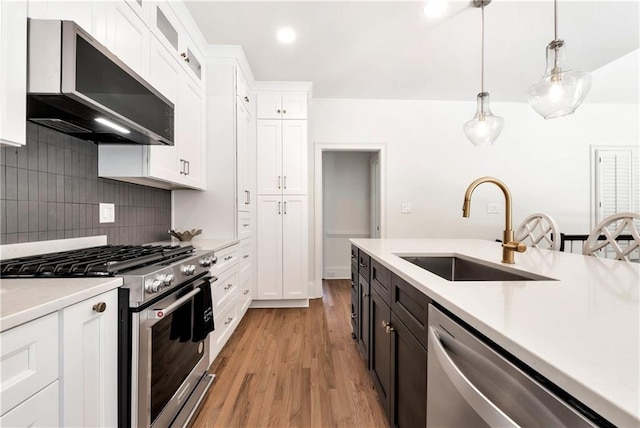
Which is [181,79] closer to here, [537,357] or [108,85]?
[108,85]

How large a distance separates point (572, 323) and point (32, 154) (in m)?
1.97

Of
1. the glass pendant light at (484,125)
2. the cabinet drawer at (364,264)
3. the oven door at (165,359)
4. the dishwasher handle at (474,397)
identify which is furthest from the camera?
the glass pendant light at (484,125)

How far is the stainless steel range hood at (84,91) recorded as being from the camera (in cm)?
99

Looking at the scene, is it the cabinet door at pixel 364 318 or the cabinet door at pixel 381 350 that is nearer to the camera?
the cabinet door at pixel 381 350

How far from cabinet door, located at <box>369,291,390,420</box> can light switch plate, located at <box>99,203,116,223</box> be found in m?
1.67

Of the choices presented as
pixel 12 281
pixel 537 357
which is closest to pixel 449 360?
pixel 537 357

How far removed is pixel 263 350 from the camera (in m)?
2.29

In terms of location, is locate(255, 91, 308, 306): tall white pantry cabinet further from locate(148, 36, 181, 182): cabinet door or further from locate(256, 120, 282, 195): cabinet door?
locate(148, 36, 181, 182): cabinet door

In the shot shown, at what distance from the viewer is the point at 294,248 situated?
3322 mm

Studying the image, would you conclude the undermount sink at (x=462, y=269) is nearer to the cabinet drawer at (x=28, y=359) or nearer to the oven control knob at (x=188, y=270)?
the oven control knob at (x=188, y=270)

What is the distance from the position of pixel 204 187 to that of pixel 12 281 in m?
1.68

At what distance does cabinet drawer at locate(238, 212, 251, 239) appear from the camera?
107 inches

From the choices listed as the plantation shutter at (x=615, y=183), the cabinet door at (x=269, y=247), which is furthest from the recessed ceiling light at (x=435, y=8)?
the plantation shutter at (x=615, y=183)

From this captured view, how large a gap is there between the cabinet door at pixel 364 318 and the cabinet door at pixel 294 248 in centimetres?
125
